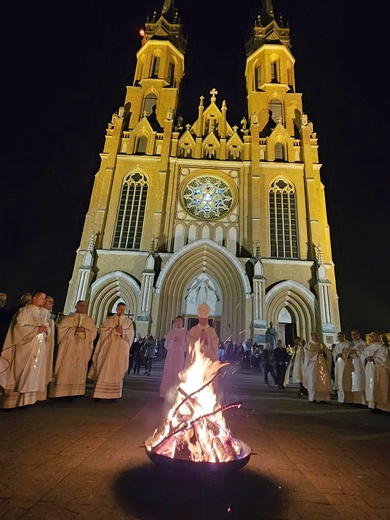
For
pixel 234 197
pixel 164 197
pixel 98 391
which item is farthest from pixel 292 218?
pixel 98 391

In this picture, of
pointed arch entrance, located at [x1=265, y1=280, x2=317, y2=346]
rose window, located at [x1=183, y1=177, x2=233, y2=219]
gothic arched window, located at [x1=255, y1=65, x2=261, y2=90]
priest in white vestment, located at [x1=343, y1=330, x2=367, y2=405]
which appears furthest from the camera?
gothic arched window, located at [x1=255, y1=65, x2=261, y2=90]

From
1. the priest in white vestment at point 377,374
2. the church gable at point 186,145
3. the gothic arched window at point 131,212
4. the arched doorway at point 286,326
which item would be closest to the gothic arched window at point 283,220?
the arched doorway at point 286,326

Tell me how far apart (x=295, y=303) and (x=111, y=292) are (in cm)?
1325

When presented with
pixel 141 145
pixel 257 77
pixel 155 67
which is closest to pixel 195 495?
pixel 141 145

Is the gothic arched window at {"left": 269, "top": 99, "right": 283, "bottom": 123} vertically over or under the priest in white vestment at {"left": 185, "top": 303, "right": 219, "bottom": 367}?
over

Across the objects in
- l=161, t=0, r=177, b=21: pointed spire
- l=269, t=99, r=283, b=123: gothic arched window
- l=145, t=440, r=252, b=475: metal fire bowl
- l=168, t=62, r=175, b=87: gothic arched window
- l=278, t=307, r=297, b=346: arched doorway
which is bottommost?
l=145, t=440, r=252, b=475: metal fire bowl

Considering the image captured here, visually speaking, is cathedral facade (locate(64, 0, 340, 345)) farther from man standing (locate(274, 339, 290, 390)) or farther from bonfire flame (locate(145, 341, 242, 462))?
bonfire flame (locate(145, 341, 242, 462))

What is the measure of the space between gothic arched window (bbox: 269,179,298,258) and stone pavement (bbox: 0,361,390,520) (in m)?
17.5

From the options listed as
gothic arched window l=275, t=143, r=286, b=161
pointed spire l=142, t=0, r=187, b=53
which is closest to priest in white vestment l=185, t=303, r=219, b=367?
gothic arched window l=275, t=143, r=286, b=161

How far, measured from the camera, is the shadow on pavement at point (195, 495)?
5.69ft

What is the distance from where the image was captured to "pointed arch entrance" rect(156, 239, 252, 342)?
19.1m

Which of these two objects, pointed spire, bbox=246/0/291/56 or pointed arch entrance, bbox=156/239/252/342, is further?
pointed spire, bbox=246/0/291/56

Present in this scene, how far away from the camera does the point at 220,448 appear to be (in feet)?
7.73

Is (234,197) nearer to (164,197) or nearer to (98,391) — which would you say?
(164,197)
